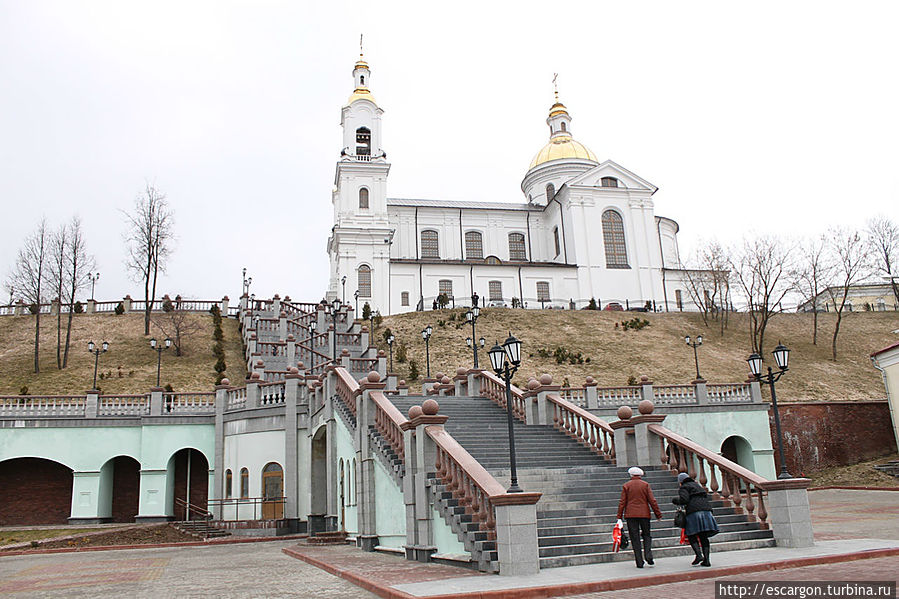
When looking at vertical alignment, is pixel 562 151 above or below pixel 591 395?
above

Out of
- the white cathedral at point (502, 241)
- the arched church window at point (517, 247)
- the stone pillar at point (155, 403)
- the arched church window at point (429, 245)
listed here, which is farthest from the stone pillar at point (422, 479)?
the arched church window at point (517, 247)

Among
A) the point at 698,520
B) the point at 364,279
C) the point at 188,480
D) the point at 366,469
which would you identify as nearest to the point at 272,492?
the point at 188,480

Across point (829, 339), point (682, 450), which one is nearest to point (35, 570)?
point (682, 450)

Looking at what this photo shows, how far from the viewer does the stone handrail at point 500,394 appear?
67.5 feet

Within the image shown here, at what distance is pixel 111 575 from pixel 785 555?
12.2m

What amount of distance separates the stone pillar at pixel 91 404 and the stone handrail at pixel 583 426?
65.6 ft

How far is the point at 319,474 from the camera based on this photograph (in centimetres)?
2500

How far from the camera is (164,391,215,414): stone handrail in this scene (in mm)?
30094

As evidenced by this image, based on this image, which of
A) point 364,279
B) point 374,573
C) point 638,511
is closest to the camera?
point 638,511

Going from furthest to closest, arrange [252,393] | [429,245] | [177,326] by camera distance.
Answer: [429,245]
[177,326]
[252,393]

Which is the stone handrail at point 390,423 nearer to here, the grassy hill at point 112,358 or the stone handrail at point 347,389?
the stone handrail at point 347,389

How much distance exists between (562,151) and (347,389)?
64.3 meters

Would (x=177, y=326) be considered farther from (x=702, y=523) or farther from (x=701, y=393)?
(x=702, y=523)

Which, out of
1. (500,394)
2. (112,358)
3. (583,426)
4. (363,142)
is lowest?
(583,426)
